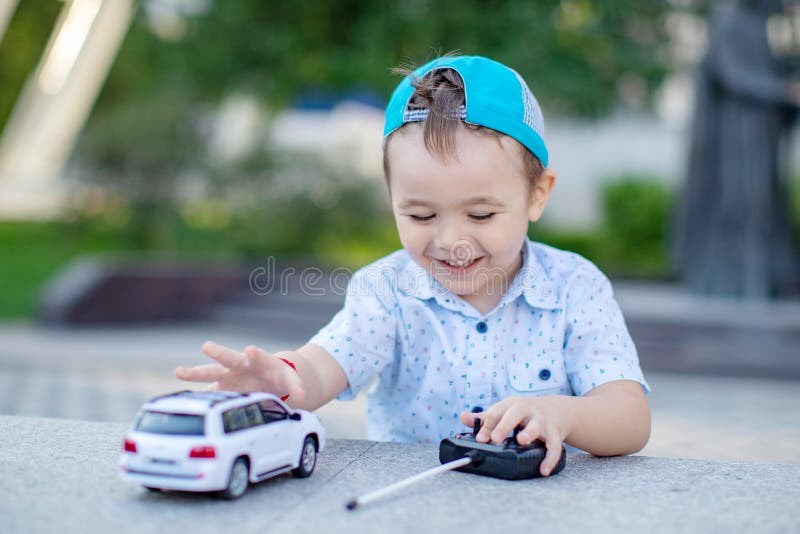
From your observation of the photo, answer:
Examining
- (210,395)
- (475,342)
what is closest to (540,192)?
(475,342)

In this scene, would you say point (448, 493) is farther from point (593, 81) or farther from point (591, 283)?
point (593, 81)

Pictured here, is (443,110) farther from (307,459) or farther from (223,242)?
(223,242)

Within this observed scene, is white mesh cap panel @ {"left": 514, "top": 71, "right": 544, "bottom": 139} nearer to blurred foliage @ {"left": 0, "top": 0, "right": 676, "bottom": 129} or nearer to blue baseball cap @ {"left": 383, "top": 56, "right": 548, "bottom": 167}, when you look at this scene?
blue baseball cap @ {"left": 383, "top": 56, "right": 548, "bottom": 167}

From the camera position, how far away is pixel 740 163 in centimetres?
998

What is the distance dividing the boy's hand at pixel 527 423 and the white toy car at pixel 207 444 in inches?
17.9

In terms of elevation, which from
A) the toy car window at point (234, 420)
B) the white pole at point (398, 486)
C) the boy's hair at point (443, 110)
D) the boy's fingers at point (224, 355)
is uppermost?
the boy's hair at point (443, 110)

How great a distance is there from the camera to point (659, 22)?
15023mm

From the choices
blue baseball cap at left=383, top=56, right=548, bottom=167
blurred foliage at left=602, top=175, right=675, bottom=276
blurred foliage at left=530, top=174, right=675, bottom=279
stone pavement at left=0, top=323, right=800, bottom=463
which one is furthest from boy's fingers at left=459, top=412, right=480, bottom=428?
blurred foliage at left=602, top=175, right=675, bottom=276

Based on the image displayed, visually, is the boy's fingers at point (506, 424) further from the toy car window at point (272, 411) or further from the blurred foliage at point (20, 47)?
the blurred foliage at point (20, 47)

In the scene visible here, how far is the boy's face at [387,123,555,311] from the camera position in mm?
2188

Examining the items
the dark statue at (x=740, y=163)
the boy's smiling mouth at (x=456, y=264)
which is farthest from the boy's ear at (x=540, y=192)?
the dark statue at (x=740, y=163)

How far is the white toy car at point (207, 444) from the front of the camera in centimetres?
170

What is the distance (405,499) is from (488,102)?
1028 millimetres

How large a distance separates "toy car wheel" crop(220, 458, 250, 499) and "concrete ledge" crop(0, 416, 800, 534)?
0.02 metres
